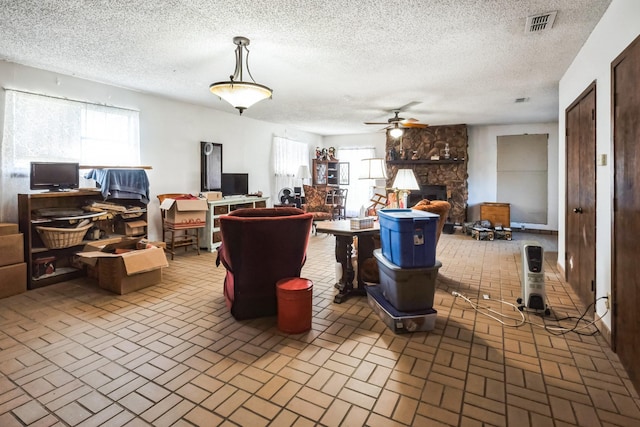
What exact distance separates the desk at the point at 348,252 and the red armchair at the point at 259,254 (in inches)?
21.0

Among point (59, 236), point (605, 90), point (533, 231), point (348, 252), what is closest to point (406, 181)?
point (348, 252)

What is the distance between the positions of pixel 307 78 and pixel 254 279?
2.81 meters

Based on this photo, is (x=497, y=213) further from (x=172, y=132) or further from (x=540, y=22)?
(x=172, y=132)

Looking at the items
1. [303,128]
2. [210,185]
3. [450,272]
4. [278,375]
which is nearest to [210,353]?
[278,375]

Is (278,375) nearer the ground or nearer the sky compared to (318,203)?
nearer the ground

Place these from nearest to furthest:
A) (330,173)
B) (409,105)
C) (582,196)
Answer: (582,196) < (409,105) < (330,173)

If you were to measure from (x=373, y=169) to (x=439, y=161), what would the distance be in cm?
492

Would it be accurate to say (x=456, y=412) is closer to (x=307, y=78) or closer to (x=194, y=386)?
(x=194, y=386)

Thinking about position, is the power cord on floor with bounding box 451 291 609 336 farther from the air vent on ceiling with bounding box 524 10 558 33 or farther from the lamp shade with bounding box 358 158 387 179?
the air vent on ceiling with bounding box 524 10 558 33

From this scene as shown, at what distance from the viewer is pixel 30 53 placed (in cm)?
353

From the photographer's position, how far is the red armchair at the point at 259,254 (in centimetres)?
268

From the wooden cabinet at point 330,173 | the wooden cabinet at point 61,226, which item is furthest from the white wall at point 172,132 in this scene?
the wooden cabinet at point 330,173

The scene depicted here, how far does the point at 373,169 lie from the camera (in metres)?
3.85

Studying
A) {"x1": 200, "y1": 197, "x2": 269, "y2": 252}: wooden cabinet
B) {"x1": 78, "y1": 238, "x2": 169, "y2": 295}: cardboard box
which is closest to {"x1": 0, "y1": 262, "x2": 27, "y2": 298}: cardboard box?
{"x1": 78, "y1": 238, "x2": 169, "y2": 295}: cardboard box
